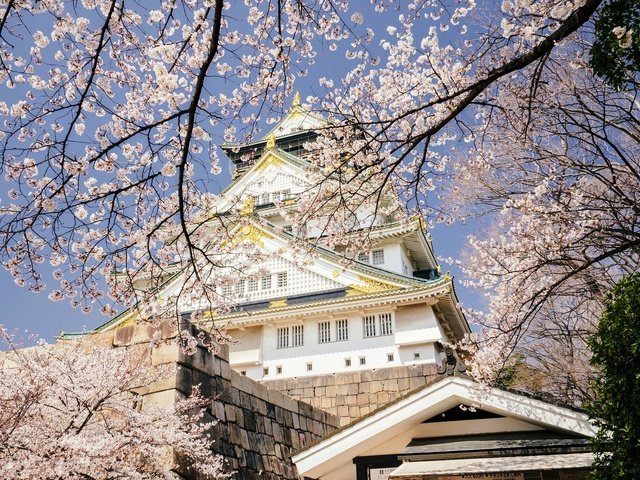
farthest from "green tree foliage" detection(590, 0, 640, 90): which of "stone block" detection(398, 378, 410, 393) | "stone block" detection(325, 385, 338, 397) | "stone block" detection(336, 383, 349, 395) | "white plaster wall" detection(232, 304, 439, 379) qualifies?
"white plaster wall" detection(232, 304, 439, 379)

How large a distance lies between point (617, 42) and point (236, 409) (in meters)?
Result: 6.49

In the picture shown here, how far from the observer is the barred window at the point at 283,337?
18.6 metres

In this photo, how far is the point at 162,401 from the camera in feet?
19.8

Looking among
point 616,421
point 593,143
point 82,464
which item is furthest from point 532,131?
point 82,464

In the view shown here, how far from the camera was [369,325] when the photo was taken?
59.2ft

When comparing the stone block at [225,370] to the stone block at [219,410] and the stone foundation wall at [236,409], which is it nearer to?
the stone foundation wall at [236,409]

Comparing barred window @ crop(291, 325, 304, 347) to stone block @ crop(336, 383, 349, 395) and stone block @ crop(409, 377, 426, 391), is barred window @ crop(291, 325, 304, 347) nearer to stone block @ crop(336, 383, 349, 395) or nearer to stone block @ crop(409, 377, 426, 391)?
stone block @ crop(336, 383, 349, 395)

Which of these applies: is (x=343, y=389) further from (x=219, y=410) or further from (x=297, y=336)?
(x=219, y=410)

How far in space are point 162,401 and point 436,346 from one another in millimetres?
13161

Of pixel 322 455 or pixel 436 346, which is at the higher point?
pixel 436 346

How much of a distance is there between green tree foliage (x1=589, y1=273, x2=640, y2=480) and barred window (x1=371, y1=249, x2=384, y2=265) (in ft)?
55.9

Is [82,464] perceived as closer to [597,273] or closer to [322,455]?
[322,455]

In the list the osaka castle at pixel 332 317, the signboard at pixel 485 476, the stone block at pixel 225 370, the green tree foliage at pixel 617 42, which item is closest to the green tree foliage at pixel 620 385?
the signboard at pixel 485 476

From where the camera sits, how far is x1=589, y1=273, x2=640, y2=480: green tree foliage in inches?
159
